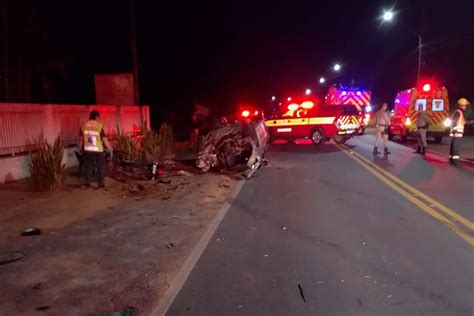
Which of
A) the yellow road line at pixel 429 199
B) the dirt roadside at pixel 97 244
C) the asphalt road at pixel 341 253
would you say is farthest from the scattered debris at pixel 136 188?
the yellow road line at pixel 429 199

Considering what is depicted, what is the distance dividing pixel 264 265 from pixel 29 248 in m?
3.10

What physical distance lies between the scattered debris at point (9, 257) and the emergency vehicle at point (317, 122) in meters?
16.9

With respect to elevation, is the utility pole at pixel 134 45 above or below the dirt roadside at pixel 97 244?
above

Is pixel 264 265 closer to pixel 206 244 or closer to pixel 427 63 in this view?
pixel 206 244

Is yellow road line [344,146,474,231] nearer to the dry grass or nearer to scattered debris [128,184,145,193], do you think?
scattered debris [128,184,145,193]

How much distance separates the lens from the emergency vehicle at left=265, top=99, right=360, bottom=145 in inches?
834

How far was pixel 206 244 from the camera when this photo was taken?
6371mm

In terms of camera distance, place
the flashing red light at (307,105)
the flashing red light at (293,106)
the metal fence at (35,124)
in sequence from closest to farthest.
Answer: the metal fence at (35,124) < the flashing red light at (307,105) < the flashing red light at (293,106)

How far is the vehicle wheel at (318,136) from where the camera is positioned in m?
21.5

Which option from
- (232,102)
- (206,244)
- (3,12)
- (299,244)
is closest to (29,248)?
(206,244)

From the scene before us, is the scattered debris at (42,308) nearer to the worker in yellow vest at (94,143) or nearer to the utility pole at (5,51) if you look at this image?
the worker in yellow vest at (94,143)

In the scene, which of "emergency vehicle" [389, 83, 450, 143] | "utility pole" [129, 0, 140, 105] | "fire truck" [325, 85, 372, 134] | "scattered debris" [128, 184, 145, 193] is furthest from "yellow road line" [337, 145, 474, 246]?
"fire truck" [325, 85, 372, 134]

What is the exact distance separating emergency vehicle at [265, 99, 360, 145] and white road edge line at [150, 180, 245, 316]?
45.1 ft

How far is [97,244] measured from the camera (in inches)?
248
